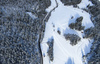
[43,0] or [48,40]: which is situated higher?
[43,0]

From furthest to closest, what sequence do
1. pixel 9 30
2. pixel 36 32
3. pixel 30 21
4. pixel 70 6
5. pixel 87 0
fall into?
pixel 87 0 → pixel 70 6 → pixel 30 21 → pixel 36 32 → pixel 9 30

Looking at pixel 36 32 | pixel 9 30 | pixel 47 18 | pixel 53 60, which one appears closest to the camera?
pixel 53 60

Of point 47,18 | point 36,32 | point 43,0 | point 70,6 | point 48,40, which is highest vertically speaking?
point 43,0

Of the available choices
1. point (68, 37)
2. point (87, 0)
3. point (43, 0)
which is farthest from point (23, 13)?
point (87, 0)

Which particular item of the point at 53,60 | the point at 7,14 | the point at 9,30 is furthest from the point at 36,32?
the point at 7,14

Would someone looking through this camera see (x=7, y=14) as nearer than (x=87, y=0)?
Yes

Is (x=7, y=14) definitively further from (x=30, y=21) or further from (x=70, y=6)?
(x=70, y=6)
